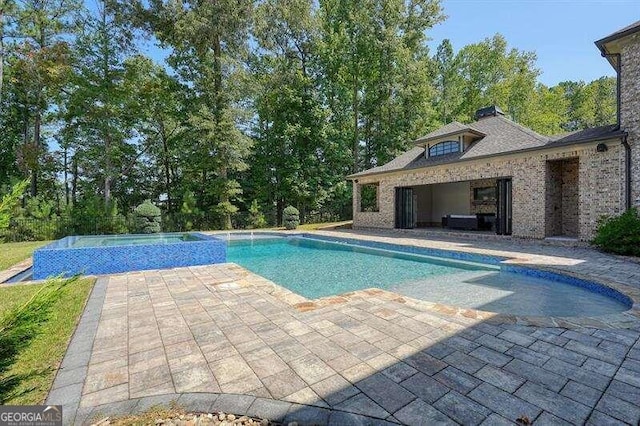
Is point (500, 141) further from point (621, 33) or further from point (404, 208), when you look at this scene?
point (404, 208)

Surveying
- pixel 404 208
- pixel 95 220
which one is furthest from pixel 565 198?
pixel 95 220

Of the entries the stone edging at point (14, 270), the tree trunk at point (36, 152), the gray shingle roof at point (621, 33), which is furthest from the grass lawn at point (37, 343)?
the tree trunk at point (36, 152)

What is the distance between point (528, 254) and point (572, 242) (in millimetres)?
2685

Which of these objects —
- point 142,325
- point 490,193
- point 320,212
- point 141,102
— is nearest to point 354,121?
point 320,212

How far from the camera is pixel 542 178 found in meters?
11.0

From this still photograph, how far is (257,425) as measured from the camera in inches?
81.3

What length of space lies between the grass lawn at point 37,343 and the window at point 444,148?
15.5 m

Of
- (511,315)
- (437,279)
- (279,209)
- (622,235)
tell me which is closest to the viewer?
(511,315)

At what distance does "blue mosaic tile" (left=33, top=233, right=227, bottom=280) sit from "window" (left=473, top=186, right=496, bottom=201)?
1468 centimetres

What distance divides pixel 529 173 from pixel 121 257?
13790mm

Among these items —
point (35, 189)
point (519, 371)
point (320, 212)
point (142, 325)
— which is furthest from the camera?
point (320, 212)

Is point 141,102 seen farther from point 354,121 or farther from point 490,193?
point 490,193

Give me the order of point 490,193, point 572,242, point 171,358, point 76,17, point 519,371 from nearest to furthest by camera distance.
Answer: point 519,371 → point 171,358 → point 572,242 → point 490,193 → point 76,17

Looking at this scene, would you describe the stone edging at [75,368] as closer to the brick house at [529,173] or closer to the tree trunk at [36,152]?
the brick house at [529,173]
